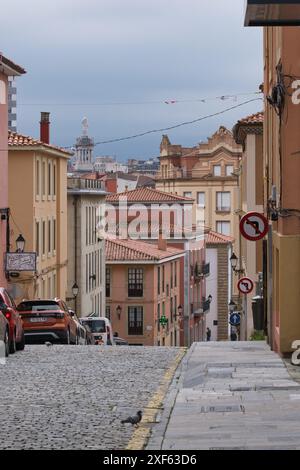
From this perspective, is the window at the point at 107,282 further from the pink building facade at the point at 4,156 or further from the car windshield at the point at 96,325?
the car windshield at the point at 96,325

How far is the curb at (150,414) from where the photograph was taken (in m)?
11.1

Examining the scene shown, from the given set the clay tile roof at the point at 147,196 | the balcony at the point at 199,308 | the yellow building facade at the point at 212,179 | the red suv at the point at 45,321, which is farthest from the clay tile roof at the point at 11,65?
the yellow building facade at the point at 212,179

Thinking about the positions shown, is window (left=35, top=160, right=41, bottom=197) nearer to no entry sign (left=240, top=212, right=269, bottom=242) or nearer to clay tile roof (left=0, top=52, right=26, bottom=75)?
clay tile roof (left=0, top=52, right=26, bottom=75)

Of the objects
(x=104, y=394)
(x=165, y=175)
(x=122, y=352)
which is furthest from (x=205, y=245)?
(x=104, y=394)

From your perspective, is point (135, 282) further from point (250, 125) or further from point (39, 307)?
point (39, 307)

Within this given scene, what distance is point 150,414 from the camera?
1330 cm

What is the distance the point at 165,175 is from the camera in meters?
148

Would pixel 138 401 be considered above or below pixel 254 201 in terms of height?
below

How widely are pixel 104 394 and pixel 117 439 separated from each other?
4.26 meters

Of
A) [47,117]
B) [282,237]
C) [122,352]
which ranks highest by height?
[47,117]

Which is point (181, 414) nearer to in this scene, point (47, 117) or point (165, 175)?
point (47, 117)

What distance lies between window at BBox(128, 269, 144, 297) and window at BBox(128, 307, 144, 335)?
0.90m

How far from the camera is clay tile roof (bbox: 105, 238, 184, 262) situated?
249ft
